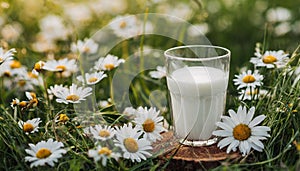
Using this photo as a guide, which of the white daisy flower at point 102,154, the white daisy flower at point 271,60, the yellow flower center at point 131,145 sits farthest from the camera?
the white daisy flower at point 271,60

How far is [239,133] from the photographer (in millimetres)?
1221

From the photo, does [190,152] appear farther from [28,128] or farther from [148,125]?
[28,128]

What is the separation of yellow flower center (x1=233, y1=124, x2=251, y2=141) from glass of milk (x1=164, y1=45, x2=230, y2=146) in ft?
0.25

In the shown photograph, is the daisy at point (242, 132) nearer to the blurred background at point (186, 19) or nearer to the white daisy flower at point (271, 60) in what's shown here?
the white daisy flower at point (271, 60)

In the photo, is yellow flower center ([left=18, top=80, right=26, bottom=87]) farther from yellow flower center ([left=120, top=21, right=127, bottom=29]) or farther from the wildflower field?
yellow flower center ([left=120, top=21, right=127, bottom=29])

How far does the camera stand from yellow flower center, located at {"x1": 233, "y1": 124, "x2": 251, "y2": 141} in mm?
1219

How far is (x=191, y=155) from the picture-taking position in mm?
1236

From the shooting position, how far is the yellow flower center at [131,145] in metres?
1.20

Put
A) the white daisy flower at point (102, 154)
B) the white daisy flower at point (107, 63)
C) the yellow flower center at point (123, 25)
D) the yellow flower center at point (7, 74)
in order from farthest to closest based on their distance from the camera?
the yellow flower center at point (123, 25) < the yellow flower center at point (7, 74) < the white daisy flower at point (107, 63) < the white daisy flower at point (102, 154)

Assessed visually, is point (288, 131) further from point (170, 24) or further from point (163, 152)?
point (170, 24)

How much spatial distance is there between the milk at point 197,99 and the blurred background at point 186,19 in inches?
39.8

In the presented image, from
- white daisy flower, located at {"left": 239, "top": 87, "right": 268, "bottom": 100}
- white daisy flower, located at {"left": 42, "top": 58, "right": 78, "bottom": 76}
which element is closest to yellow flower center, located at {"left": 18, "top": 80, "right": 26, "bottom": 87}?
white daisy flower, located at {"left": 42, "top": 58, "right": 78, "bottom": 76}

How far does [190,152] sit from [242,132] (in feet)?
0.46

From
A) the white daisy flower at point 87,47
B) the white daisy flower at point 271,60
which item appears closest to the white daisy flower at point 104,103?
the white daisy flower at point 87,47
